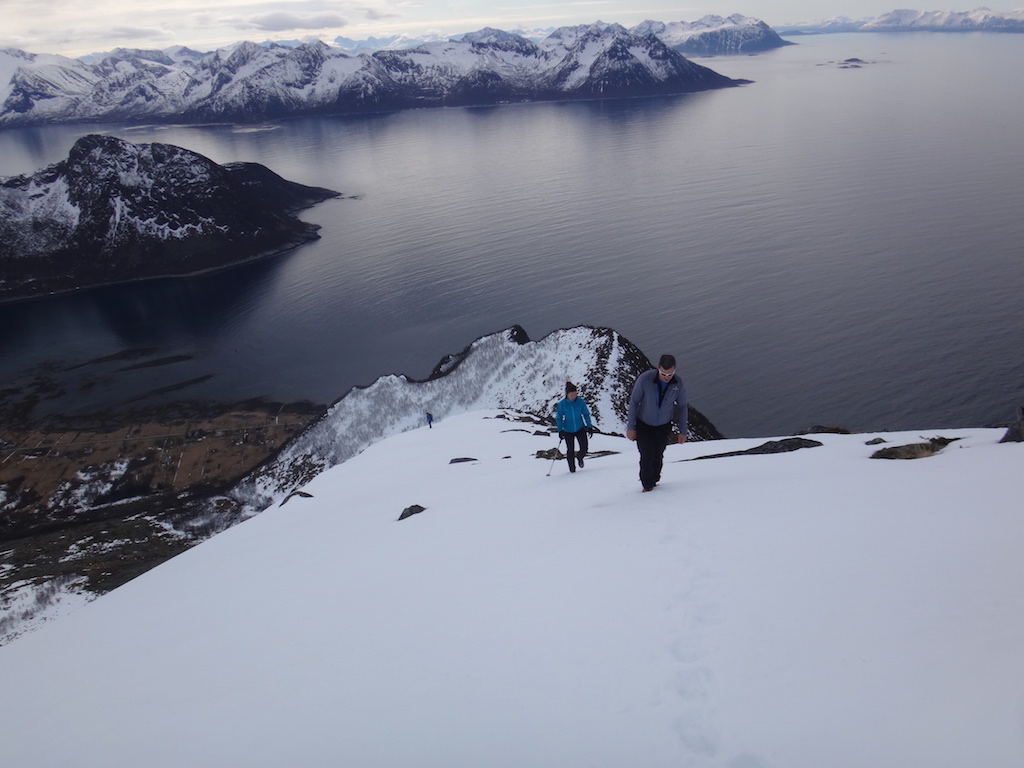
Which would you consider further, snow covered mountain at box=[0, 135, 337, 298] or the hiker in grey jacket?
snow covered mountain at box=[0, 135, 337, 298]

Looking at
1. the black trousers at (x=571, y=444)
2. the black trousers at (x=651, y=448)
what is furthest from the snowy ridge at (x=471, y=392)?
the black trousers at (x=651, y=448)

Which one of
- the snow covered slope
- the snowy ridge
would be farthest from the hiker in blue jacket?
the snowy ridge

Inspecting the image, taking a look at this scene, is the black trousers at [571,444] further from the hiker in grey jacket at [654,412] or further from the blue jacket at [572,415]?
the hiker in grey jacket at [654,412]

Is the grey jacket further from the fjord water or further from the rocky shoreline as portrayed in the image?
the fjord water

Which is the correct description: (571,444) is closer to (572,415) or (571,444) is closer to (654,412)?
(572,415)

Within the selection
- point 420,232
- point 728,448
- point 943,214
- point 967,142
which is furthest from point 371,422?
point 967,142

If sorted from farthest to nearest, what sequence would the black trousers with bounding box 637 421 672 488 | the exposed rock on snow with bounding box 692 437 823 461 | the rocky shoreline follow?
the rocky shoreline → the exposed rock on snow with bounding box 692 437 823 461 → the black trousers with bounding box 637 421 672 488
